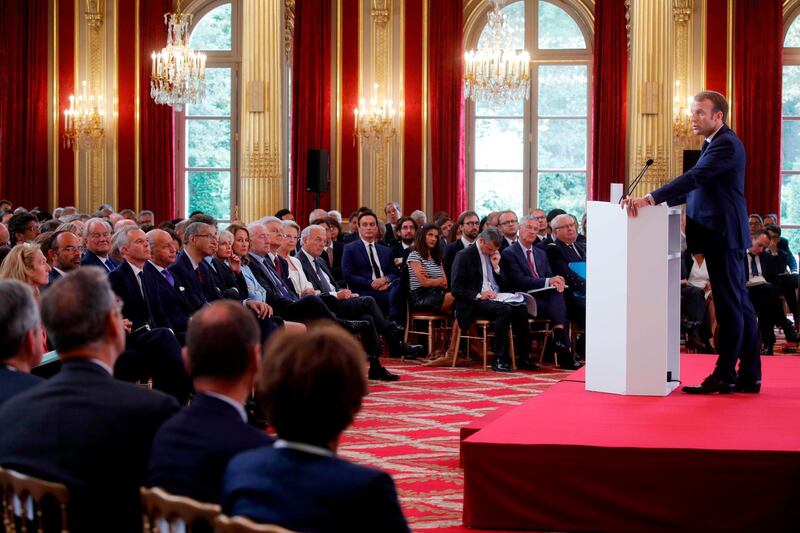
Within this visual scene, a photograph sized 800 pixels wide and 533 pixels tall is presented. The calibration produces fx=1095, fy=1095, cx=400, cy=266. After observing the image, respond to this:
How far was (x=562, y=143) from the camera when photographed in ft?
53.3

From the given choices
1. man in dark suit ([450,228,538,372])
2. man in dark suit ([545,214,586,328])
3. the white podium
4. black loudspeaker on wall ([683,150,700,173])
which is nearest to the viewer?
the white podium

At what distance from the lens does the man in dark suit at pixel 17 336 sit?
9.30 feet

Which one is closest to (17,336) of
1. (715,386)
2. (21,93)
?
(715,386)

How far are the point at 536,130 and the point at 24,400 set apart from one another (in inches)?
561

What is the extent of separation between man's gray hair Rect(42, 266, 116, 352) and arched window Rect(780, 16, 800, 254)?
14.8 m

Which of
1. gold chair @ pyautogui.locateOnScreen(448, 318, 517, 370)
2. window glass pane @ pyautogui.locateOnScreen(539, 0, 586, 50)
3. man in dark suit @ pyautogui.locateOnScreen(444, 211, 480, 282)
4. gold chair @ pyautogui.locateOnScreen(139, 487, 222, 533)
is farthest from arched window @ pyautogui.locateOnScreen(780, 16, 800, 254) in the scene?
gold chair @ pyautogui.locateOnScreen(139, 487, 222, 533)

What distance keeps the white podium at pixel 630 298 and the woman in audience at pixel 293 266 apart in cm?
327

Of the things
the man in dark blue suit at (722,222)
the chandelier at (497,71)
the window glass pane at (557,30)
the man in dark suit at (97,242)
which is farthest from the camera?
the window glass pane at (557,30)

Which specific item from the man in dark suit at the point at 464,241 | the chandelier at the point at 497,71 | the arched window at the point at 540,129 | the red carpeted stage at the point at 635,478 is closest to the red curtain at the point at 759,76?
the arched window at the point at 540,129

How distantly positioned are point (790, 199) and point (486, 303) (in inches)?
335

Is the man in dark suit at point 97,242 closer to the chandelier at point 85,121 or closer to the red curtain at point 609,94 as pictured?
the chandelier at point 85,121

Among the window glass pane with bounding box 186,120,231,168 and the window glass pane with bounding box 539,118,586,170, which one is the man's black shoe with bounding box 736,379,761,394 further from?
the window glass pane with bounding box 186,120,231,168

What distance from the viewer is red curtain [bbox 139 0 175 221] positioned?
15.6m

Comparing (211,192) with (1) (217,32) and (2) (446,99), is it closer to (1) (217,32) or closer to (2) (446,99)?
(1) (217,32)
